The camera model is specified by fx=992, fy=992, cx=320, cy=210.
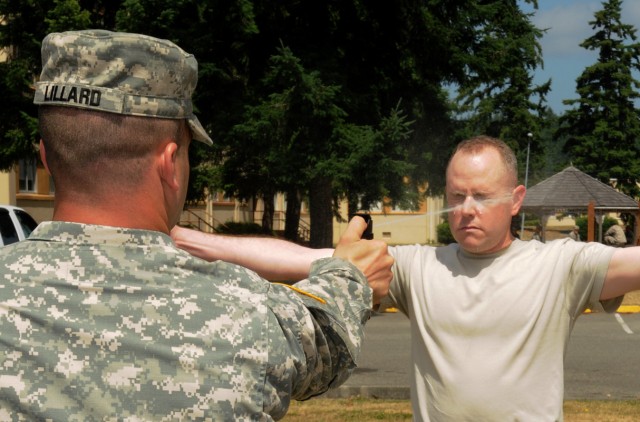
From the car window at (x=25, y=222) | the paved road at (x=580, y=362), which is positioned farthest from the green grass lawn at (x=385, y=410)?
the car window at (x=25, y=222)

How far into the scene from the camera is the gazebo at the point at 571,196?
35.9 meters

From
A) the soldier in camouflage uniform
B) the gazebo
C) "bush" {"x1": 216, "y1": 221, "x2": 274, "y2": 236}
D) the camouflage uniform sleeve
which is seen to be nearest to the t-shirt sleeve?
the camouflage uniform sleeve

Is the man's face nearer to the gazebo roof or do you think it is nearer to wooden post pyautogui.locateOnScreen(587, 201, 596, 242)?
wooden post pyautogui.locateOnScreen(587, 201, 596, 242)

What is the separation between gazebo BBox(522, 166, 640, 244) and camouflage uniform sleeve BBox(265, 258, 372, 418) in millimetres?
34284

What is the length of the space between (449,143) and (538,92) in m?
37.7

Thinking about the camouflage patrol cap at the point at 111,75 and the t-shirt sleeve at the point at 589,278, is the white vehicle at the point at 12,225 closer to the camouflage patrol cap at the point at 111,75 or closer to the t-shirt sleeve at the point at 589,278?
the t-shirt sleeve at the point at 589,278

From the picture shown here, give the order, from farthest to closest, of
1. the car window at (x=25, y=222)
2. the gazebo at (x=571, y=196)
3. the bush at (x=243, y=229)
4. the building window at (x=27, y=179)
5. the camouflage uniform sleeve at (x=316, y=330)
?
the building window at (x=27, y=179) < the gazebo at (x=571, y=196) < the bush at (x=243, y=229) < the car window at (x=25, y=222) < the camouflage uniform sleeve at (x=316, y=330)

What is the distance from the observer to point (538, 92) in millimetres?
63094

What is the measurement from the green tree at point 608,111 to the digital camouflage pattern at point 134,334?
57845mm

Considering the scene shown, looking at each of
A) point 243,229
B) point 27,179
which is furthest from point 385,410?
point 27,179

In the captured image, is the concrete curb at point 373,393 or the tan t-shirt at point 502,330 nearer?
the tan t-shirt at point 502,330

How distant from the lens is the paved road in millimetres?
10148

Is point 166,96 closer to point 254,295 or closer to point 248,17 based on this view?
point 254,295

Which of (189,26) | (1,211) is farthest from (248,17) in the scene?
(1,211)
